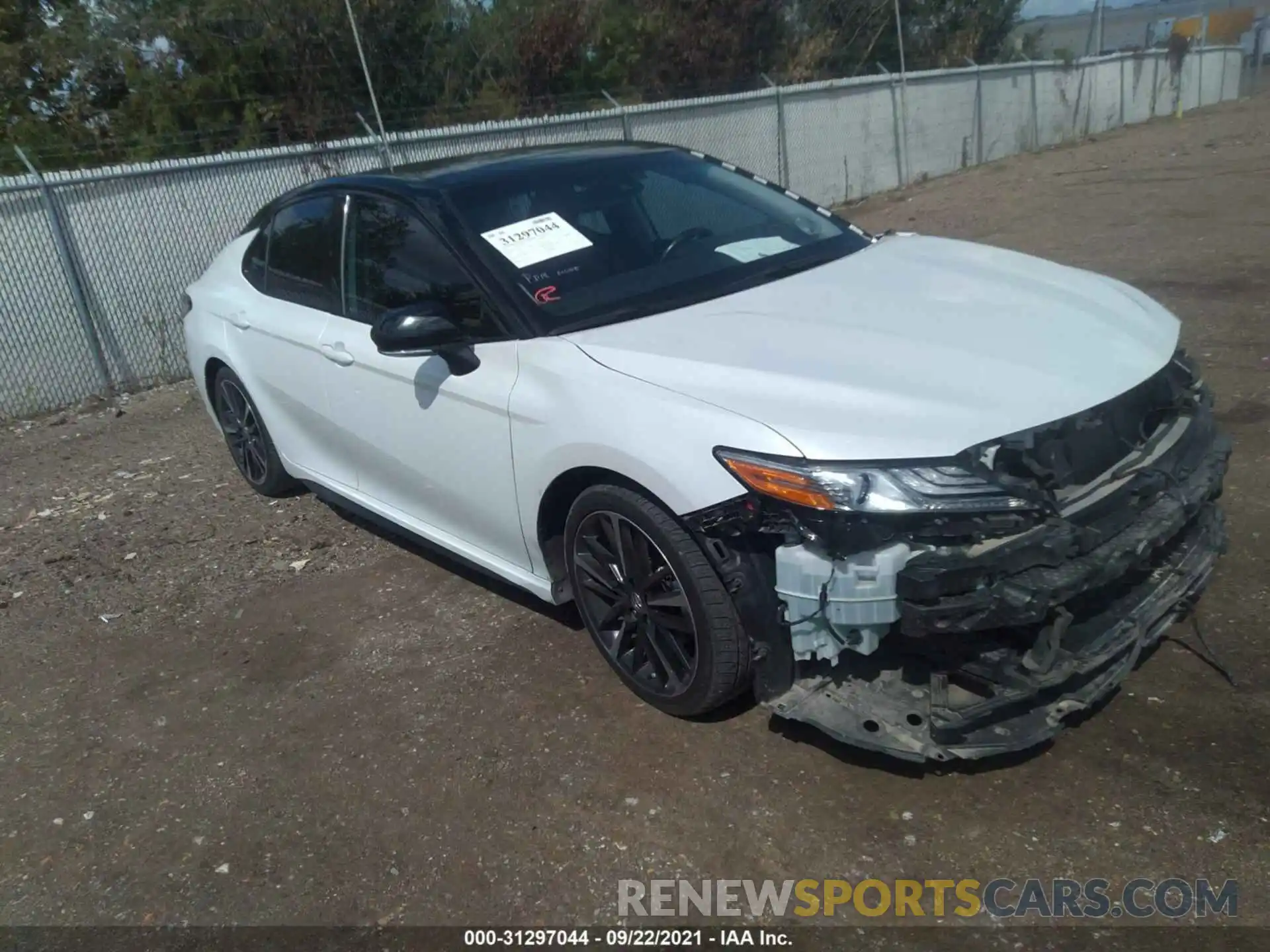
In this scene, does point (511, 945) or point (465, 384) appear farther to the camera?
point (465, 384)

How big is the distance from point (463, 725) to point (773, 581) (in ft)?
4.39

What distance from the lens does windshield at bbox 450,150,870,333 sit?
3.83 m

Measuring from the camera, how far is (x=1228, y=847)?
108 inches

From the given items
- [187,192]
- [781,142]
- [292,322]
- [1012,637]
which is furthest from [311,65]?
[1012,637]

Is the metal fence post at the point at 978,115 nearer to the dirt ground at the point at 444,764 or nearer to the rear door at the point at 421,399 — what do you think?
the dirt ground at the point at 444,764

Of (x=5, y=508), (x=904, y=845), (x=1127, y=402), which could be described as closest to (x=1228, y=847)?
(x=904, y=845)

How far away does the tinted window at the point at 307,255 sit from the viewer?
4672 millimetres

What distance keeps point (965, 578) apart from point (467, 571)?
2.67 metres

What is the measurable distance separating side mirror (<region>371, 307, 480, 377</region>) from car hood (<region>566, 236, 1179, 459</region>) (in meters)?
0.42

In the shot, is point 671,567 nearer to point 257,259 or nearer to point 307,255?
point 307,255

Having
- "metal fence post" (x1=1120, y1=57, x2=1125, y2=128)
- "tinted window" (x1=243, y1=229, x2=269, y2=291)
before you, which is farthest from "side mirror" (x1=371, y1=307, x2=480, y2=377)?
"metal fence post" (x1=1120, y1=57, x2=1125, y2=128)

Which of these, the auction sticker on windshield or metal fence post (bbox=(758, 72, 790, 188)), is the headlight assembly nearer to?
the auction sticker on windshield

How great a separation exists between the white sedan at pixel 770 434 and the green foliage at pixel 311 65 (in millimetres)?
11889

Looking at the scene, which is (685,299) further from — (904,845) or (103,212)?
(103,212)
